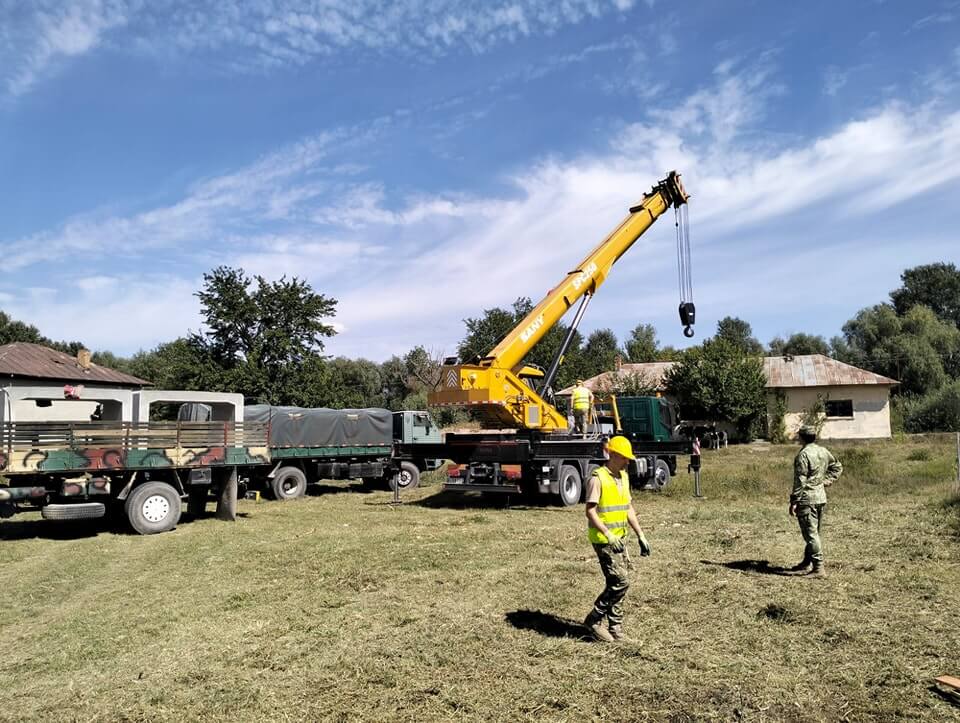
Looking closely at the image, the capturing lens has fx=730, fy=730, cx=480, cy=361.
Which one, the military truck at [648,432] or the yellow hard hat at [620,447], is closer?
the yellow hard hat at [620,447]

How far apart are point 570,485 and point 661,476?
4456mm

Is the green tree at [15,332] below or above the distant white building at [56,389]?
above

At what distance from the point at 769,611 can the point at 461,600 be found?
10.0 ft

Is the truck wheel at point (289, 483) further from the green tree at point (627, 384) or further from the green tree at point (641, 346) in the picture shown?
the green tree at point (641, 346)

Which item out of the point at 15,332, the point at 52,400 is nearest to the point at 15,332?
the point at 15,332

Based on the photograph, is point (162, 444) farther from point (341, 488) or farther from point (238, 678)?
point (341, 488)

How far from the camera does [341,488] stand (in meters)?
22.6

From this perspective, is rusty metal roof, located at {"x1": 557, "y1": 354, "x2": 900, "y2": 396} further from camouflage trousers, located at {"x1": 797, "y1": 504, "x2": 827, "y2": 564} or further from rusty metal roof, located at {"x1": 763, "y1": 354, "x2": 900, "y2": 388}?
camouflage trousers, located at {"x1": 797, "y1": 504, "x2": 827, "y2": 564}

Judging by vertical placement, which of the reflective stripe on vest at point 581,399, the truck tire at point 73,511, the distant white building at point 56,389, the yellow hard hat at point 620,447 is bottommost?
the truck tire at point 73,511

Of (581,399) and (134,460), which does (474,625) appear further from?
(581,399)

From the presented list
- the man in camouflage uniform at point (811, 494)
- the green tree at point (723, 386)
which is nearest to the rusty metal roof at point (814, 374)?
the green tree at point (723, 386)

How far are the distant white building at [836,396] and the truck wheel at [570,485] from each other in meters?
25.5

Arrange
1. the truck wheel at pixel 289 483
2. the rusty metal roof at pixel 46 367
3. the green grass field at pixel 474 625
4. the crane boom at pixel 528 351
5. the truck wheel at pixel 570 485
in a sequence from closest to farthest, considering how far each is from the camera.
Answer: the green grass field at pixel 474 625, the crane boom at pixel 528 351, the truck wheel at pixel 570 485, the truck wheel at pixel 289 483, the rusty metal roof at pixel 46 367

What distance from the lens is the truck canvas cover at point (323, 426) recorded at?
19472 mm
